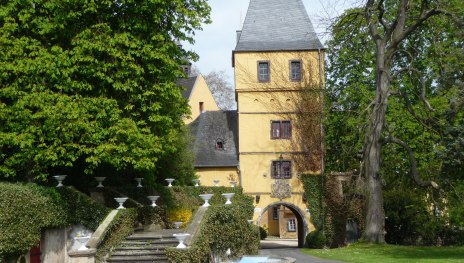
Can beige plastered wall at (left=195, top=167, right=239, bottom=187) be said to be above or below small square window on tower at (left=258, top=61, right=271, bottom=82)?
below

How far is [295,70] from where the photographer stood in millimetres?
38250

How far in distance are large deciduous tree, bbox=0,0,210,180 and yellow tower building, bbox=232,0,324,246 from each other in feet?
55.6

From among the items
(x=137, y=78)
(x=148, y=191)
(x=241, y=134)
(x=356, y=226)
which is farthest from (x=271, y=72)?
(x=137, y=78)

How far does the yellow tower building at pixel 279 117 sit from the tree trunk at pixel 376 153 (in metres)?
9.00

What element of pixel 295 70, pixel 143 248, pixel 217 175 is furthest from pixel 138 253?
pixel 295 70

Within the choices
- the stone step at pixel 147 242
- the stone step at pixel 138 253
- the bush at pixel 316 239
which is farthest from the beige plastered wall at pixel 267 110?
the stone step at pixel 138 253

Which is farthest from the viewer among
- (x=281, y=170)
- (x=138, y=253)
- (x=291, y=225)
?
(x=291, y=225)

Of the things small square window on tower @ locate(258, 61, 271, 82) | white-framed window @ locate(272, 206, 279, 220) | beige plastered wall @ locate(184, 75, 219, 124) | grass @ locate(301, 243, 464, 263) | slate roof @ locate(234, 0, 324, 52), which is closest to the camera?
grass @ locate(301, 243, 464, 263)

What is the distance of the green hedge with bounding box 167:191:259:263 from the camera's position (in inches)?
630

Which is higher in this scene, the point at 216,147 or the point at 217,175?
the point at 216,147

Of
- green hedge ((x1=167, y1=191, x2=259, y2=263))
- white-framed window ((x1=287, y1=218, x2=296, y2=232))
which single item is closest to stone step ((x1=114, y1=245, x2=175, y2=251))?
green hedge ((x1=167, y1=191, x2=259, y2=263))

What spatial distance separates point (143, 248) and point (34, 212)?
3.80 m

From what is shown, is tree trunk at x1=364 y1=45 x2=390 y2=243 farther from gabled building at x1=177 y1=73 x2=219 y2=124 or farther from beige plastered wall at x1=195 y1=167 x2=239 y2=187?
gabled building at x1=177 y1=73 x2=219 y2=124

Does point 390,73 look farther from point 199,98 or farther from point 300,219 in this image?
point 199,98
